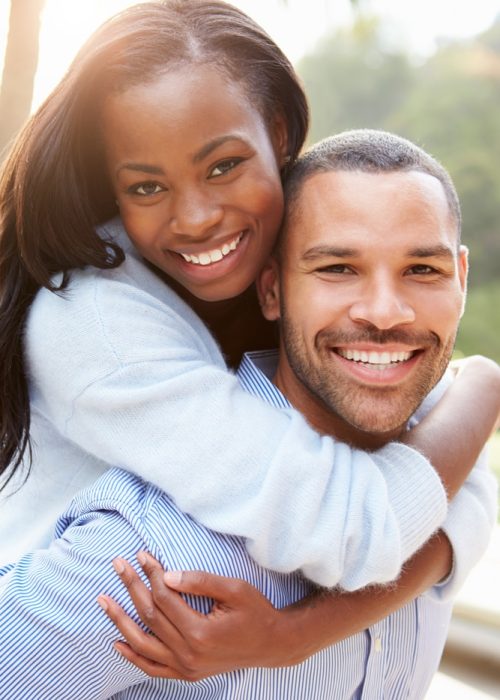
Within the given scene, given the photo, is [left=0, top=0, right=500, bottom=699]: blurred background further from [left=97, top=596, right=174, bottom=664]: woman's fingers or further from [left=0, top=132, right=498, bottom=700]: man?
[left=97, top=596, right=174, bottom=664]: woman's fingers

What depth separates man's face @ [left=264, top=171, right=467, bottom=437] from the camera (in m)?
1.54

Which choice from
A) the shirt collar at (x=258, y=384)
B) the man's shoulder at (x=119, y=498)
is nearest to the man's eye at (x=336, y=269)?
the shirt collar at (x=258, y=384)

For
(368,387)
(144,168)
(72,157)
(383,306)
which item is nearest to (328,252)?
(383,306)

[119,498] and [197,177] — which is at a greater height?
[197,177]

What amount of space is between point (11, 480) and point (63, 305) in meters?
0.44

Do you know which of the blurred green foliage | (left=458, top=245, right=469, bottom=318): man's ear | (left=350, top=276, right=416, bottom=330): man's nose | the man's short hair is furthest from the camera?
the blurred green foliage

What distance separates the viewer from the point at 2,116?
81.9 inches

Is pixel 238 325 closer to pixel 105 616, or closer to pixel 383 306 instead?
pixel 383 306

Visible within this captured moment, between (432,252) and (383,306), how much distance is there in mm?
150

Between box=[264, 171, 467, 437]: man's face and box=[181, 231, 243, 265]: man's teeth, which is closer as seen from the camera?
box=[264, 171, 467, 437]: man's face

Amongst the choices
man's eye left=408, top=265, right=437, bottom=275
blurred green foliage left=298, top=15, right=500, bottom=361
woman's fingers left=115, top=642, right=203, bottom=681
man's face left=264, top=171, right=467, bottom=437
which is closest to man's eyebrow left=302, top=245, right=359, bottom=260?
man's face left=264, top=171, right=467, bottom=437

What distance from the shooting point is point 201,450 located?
1.41 metres

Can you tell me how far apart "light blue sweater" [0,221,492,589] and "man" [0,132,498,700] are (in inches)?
2.8

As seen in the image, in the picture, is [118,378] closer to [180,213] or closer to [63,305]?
[63,305]
